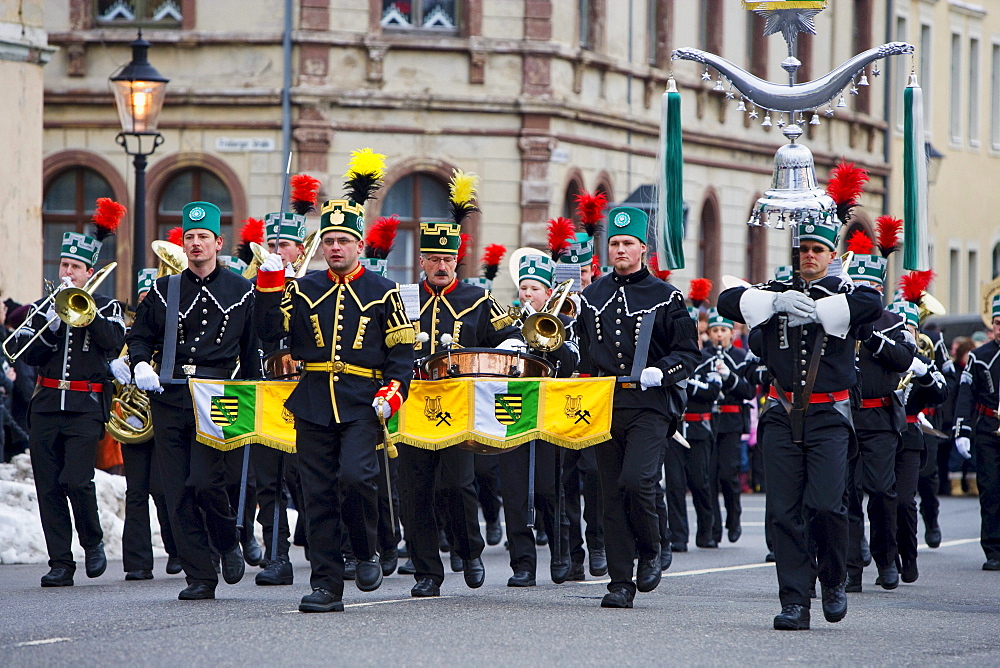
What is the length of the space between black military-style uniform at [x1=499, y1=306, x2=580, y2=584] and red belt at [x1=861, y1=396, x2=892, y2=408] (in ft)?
6.14

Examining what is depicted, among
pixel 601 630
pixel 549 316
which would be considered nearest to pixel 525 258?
pixel 549 316

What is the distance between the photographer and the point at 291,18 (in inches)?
1164

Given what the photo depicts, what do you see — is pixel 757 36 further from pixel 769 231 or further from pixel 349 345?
pixel 349 345

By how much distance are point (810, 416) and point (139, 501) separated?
5103 mm

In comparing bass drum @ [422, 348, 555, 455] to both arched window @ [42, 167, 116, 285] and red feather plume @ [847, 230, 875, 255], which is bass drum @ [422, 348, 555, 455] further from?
arched window @ [42, 167, 116, 285]

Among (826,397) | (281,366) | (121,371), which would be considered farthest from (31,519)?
(826,397)

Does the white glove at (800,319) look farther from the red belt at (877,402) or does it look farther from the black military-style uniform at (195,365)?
the black military-style uniform at (195,365)

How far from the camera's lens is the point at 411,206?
30391mm

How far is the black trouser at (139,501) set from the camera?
1387cm


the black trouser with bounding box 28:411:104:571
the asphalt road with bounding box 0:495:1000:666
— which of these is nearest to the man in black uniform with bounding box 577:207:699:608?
the asphalt road with bounding box 0:495:1000:666

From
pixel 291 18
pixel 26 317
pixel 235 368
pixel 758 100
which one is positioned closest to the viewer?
pixel 235 368

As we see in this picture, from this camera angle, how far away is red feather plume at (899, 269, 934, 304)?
15.8 meters

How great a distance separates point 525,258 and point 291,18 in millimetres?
15537

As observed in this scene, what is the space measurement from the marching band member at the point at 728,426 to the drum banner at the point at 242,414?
6.13 metres
